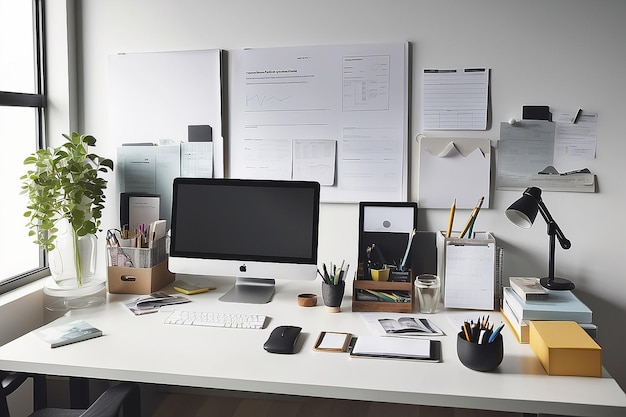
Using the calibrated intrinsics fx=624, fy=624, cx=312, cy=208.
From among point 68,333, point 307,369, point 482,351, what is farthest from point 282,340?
point 68,333

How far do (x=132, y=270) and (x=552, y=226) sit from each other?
157 centimetres

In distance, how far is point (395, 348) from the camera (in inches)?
72.5

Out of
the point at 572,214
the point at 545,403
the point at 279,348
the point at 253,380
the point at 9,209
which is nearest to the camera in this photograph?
the point at 545,403

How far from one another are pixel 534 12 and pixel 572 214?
77 cm

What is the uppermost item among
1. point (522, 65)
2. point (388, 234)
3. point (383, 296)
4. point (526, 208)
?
point (522, 65)

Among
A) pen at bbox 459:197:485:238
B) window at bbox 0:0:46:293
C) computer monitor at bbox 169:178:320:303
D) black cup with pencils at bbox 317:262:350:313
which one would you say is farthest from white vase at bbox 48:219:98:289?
pen at bbox 459:197:485:238

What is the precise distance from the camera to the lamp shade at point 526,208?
213 cm

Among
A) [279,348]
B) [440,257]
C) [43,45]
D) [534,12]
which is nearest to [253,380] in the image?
[279,348]

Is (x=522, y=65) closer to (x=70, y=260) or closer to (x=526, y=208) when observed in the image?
(x=526, y=208)

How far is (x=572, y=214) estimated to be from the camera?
238 cm

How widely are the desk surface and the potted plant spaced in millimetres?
383

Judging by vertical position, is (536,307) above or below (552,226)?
below

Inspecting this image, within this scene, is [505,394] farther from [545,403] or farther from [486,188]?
[486,188]

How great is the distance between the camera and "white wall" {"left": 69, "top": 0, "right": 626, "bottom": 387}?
7.57ft
